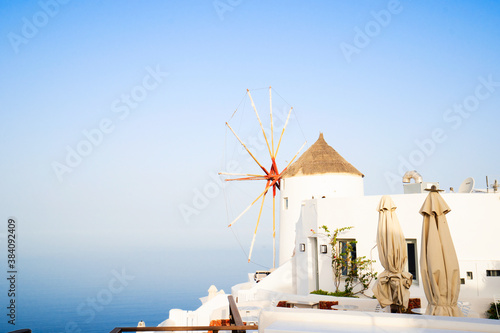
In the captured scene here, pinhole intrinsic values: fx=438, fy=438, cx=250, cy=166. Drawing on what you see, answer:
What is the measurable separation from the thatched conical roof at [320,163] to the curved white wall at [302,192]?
207 millimetres

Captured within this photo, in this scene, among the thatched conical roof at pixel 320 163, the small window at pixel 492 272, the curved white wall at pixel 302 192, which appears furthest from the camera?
the thatched conical roof at pixel 320 163

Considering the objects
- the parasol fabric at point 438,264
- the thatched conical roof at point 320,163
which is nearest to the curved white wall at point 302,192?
the thatched conical roof at point 320,163

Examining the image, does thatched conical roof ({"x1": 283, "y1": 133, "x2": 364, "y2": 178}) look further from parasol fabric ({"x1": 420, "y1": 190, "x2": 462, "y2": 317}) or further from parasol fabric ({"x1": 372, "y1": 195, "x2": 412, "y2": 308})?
parasol fabric ({"x1": 420, "y1": 190, "x2": 462, "y2": 317})

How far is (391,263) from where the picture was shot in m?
7.89

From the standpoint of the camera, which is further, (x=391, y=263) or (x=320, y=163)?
(x=320, y=163)

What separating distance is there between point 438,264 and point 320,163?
13713 millimetres

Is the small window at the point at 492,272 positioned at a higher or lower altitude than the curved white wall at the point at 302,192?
lower

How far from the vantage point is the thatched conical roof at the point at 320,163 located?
1994 cm

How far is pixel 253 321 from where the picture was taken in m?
10.6

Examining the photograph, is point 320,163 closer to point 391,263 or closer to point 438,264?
point 391,263

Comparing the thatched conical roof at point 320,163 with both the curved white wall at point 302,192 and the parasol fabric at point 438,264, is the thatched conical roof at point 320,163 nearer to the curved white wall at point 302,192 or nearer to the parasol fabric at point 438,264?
the curved white wall at point 302,192

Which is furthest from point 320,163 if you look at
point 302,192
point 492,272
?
point 492,272

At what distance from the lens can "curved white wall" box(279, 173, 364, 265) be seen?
19.7 metres

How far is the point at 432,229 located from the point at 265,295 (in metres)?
9.74
